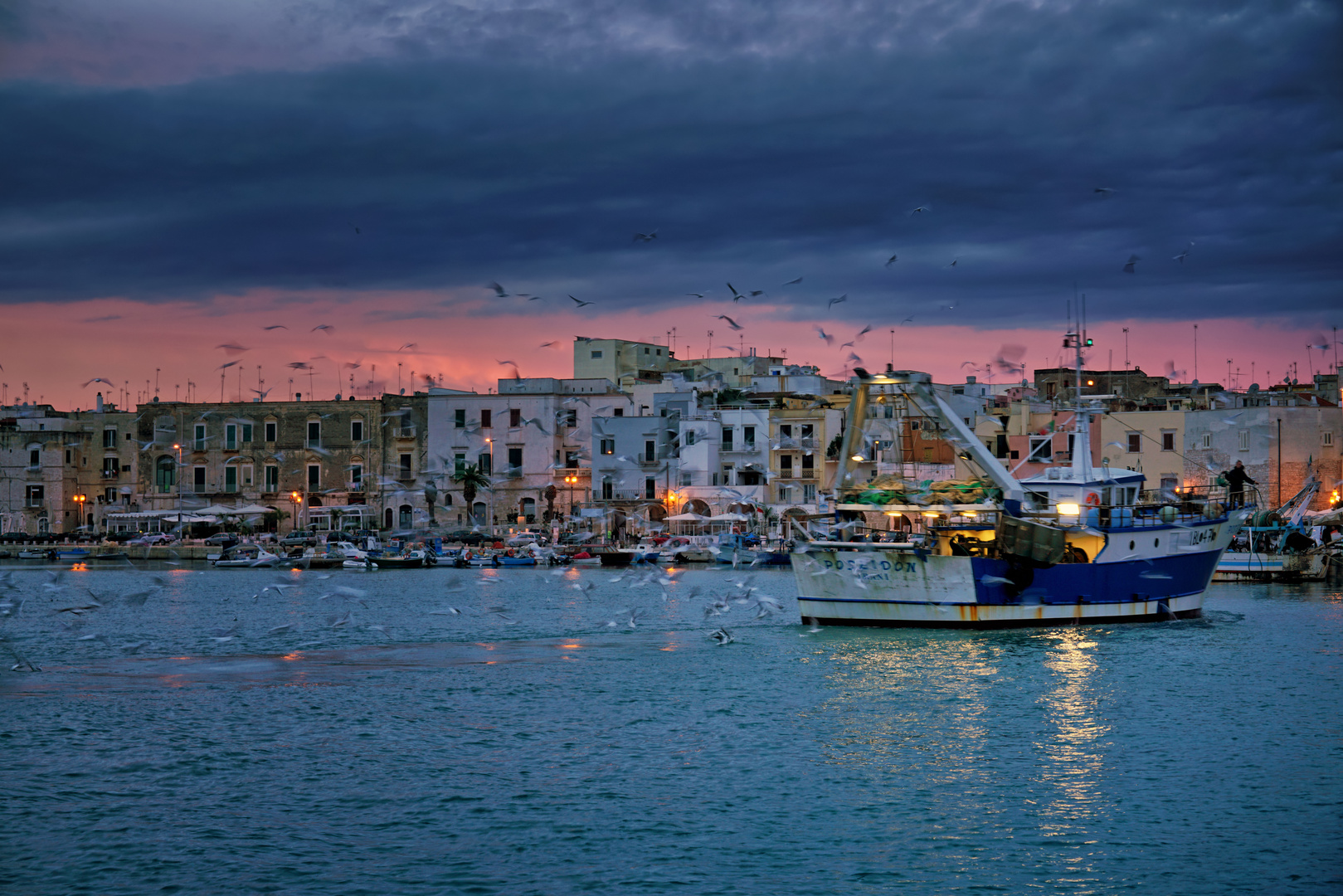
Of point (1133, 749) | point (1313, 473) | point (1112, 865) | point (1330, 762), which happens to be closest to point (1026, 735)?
point (1133, 749)

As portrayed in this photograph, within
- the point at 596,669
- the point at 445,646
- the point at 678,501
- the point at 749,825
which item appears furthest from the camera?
the point at 678,501

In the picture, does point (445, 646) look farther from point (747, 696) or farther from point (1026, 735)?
point (1026, 735)

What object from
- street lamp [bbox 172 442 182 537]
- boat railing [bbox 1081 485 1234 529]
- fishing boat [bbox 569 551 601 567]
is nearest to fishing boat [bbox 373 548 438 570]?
fishing boat [bbox 569 551 601 567]

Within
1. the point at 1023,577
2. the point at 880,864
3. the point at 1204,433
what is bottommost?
the point at 880,864

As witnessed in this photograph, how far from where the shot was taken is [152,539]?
229 ft

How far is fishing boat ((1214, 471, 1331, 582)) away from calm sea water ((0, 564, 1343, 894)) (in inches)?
739

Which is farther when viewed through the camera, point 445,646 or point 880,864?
point 445,646

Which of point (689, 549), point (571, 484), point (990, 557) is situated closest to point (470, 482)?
point (571, 484)

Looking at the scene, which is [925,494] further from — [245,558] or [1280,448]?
[245,558]

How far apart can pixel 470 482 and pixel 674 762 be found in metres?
49.1

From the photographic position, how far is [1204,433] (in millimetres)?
60375

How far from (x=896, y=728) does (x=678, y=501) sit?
44.2 metres

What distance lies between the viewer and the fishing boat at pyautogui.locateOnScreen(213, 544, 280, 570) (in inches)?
2470

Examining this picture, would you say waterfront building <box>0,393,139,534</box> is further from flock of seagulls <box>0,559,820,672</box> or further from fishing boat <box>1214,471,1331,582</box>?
fishing boat <box>1214,471,1331,582</box>
